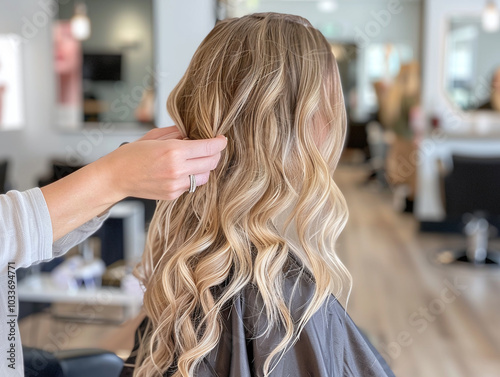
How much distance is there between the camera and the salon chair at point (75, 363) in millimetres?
1139

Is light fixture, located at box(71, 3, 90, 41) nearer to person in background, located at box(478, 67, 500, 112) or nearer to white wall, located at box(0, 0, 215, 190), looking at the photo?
white wall, located at box(0, 0, 215, 190)

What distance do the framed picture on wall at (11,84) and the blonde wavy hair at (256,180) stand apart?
366 centimetres

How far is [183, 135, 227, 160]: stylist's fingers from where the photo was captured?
0.74 meters

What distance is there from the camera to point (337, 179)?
4.54m

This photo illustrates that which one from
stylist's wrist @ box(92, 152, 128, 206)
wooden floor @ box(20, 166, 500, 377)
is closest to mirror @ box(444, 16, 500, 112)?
wooden floor @ box(20, 166, 500, 377)

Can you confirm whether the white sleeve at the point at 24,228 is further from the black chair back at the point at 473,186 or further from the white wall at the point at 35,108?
the black chair back at the point at 473,186

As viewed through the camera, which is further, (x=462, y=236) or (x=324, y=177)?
(x=462, y=236)

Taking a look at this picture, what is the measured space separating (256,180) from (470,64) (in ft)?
16.2

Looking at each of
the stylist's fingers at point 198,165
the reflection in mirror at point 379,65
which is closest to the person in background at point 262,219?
the stylist's fingers at point 198,165

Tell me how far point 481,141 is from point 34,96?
3844 millimetres

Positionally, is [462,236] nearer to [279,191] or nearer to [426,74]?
[426,74]

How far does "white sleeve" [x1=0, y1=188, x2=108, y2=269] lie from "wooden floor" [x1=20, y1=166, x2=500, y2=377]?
72 centimetres

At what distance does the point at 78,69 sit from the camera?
4.21 meters

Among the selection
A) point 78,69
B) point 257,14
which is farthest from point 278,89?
point 78,69
